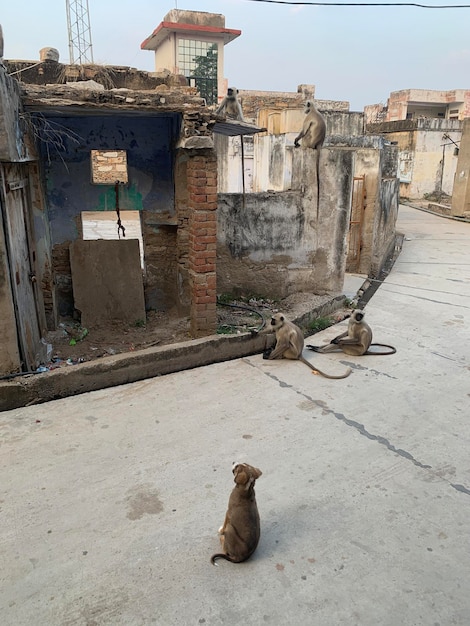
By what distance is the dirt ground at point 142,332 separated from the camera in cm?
625

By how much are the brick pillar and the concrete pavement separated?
0.72m

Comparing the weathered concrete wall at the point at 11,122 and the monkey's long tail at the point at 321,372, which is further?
the monkey's long tail at the point at 321,372

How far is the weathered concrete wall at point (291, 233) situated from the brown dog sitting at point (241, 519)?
16.6 ft

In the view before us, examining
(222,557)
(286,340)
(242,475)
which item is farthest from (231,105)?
(222,557)

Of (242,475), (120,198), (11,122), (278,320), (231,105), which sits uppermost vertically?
(231,105)

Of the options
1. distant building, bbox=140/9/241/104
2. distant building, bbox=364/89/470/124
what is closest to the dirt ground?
distant building, bbox=140/9/241/104

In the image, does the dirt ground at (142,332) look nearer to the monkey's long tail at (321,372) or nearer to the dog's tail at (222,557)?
the monkey's long tail at (321,372)

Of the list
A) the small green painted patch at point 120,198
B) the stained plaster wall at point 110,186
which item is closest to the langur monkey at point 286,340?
the stained plaster wall at point 110,186

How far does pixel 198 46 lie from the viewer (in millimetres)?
20953

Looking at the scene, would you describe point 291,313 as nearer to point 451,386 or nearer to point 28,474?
point 451,386

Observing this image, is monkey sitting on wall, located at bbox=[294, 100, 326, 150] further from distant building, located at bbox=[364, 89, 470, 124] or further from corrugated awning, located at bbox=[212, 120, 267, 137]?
distant building, located at bbox=[364, 89, 470, 124]

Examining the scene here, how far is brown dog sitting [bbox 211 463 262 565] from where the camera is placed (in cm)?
285

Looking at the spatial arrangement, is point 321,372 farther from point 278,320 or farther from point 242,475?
point 242,475

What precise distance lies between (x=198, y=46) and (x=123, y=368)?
1954 centimetres
